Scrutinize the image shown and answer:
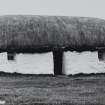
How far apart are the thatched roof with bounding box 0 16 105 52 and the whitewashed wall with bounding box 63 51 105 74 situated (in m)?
0.37

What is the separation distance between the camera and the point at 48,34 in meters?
17.7

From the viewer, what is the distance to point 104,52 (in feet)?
60.3

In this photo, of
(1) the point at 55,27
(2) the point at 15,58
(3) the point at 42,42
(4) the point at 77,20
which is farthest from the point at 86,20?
(2) the point at 15,58

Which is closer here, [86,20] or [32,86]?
[32,86]

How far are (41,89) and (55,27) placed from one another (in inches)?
167

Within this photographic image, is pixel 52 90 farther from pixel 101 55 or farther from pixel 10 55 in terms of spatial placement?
pixel 101 55

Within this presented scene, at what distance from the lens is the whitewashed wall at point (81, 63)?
17484mm

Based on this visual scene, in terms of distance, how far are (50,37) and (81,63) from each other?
2169mm

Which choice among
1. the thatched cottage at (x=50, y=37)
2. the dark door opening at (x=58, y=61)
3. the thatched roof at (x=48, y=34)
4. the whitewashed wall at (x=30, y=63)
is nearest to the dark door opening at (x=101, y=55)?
the thatched cottage at (x=50, y=37)

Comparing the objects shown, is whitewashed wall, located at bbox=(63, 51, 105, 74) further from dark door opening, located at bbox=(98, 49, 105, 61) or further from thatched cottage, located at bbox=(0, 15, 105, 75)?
dark door opening, located at bbox=(98, 49, 105, 61)

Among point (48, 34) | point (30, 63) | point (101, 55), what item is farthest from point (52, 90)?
point (101, 55)

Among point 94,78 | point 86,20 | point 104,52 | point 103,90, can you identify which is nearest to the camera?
point 103,90

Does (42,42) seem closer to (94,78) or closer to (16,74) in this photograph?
(16,74)

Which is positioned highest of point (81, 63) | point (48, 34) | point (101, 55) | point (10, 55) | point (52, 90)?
point (48, 34)
